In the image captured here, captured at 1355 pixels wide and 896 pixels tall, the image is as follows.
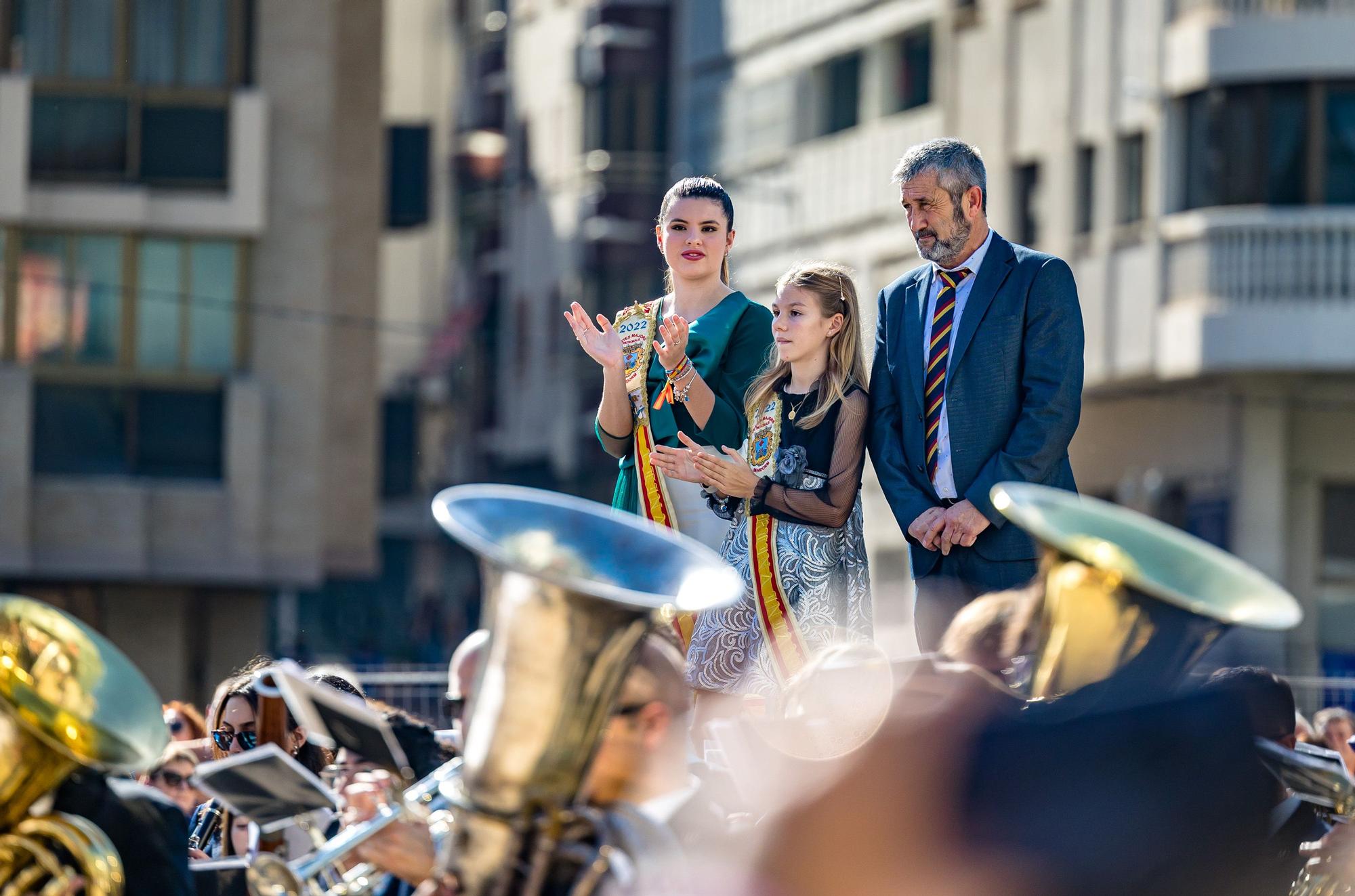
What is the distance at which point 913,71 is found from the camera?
33.4 meters

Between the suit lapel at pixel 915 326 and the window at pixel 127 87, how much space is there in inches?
898

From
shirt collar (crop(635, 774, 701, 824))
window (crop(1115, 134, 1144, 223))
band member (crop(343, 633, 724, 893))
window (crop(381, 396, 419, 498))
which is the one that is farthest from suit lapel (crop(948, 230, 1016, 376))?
window (crop(381, 396, 419, 498))

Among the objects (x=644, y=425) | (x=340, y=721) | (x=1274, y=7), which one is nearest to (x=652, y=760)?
(x=340, y=721)

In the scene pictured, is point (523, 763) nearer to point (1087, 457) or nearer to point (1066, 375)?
point (1066, 375)

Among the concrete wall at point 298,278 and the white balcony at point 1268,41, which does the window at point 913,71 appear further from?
the concrete wall at point 298,278

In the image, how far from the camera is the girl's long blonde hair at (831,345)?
8055mm

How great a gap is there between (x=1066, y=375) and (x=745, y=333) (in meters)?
1.14

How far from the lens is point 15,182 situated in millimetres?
29531

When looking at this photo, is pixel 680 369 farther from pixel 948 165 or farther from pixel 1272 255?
pixel 1272 255

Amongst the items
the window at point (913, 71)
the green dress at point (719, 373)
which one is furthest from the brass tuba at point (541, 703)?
the window at point (913, 71)

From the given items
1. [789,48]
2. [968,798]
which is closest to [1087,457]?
[789,48]

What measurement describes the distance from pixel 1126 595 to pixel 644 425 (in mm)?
3468

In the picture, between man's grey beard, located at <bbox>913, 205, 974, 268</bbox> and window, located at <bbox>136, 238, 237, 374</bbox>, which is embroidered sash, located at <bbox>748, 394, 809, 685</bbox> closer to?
man's grey beard, located at <bbox>913, 205, 974, 268</bbox>

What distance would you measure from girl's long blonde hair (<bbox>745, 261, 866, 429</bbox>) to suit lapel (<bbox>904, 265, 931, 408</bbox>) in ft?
0.60
